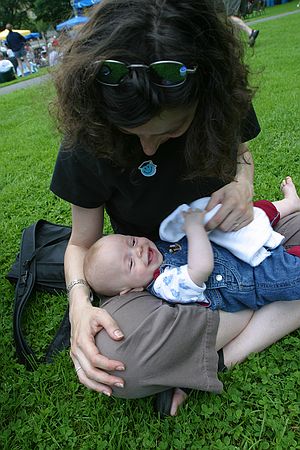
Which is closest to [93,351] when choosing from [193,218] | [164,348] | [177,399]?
[164,348]

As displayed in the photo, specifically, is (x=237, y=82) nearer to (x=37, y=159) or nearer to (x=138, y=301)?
(x=138, y=301)

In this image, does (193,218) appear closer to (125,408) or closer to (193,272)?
(193,272)

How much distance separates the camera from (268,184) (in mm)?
3119

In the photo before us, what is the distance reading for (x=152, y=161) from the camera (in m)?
1.70

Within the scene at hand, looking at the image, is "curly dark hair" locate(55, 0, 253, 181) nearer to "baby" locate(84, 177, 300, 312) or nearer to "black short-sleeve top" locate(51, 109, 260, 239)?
"black short-sleeve top" locate(51, 109, 260, 239)

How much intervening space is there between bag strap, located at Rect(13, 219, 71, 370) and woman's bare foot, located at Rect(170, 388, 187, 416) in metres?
0.57

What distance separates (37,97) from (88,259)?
621 millimetres

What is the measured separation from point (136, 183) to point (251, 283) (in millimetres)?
567

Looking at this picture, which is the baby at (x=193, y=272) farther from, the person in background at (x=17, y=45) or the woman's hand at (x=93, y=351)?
the person in background at (x=17, y=45)

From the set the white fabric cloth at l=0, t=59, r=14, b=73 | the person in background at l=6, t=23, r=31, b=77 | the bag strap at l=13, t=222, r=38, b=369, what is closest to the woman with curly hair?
the bag strap at l=13, t=222, r=38, b=369

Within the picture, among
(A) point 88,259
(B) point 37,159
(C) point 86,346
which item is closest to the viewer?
(C) point 86,346

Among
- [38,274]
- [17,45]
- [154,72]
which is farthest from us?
[17,45]

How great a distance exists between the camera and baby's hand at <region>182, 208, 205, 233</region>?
176 centimetres

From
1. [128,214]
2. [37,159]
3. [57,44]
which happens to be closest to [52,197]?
[37,159]
